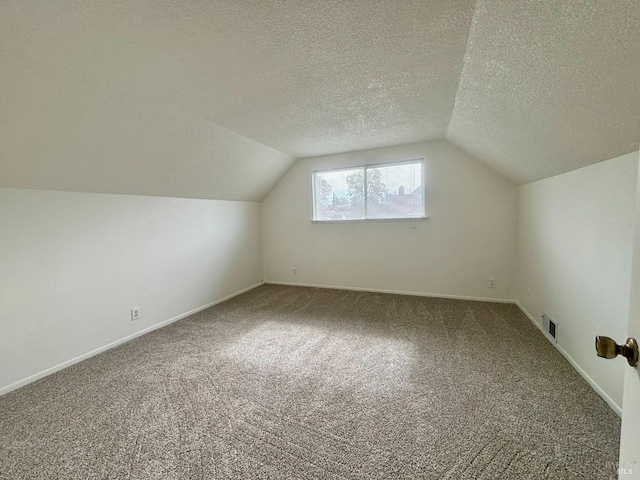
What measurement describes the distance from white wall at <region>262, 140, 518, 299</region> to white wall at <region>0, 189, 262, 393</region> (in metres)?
1.47

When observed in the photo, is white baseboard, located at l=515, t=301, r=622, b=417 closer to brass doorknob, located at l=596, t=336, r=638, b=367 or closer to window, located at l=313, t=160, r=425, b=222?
brass doorknob, located at l=596, t=336, r=638, b=367

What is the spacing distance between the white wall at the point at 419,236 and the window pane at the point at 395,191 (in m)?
0.14

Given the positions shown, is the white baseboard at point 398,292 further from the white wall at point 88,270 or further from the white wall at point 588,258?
the white wall at point 88,270

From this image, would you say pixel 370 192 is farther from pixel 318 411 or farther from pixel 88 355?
pixel 88 355

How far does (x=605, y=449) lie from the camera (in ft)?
4.47

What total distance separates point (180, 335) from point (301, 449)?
2.06 m

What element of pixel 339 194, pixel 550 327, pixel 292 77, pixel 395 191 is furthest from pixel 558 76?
pixel 339 194

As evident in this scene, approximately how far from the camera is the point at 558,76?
1336mm

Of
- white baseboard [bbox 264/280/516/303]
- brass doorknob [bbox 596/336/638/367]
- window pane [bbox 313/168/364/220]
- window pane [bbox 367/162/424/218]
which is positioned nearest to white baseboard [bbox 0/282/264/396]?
white baseboard [bbox 264/280/516/303]

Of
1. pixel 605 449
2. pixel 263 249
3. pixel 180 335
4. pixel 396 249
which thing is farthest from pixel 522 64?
pixel 263 249

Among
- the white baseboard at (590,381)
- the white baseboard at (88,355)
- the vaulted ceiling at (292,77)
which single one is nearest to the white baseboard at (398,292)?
the white baseboard at (590,381)

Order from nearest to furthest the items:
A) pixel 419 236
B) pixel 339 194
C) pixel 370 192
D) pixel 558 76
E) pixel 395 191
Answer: pixel 558 76 → pixel 419 236 → pixel 395 191 → pixel 370 192 → pixel 339 194

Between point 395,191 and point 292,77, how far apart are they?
2591 mm

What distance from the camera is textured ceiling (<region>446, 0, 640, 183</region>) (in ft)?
3.32
